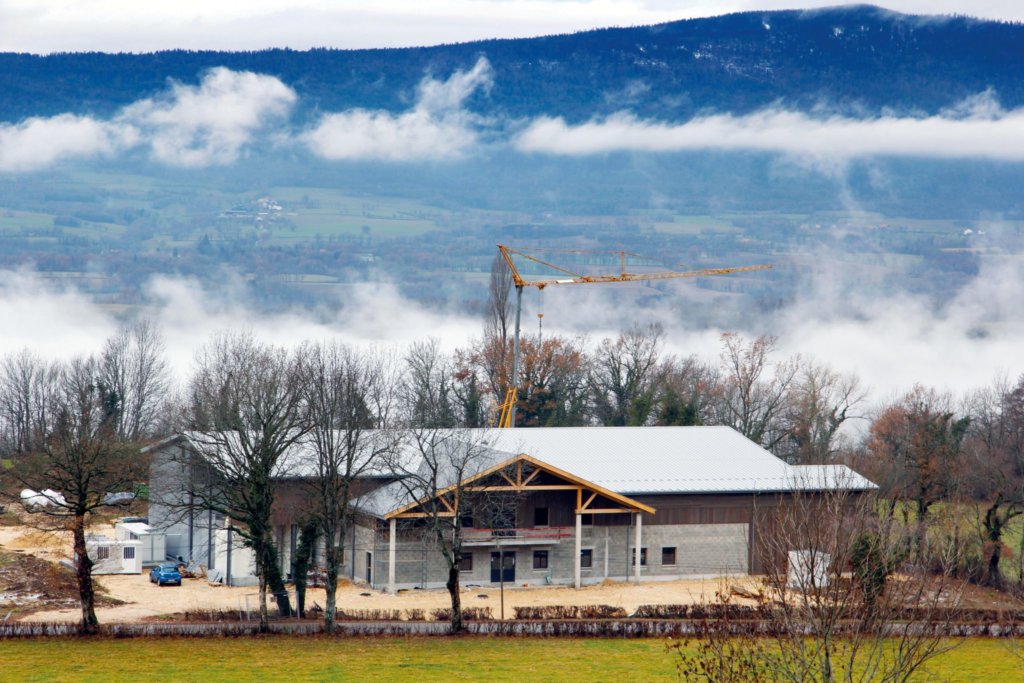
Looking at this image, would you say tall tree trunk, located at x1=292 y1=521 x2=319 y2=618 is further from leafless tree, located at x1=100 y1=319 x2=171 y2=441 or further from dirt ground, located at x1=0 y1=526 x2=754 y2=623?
leafless tree, located at x1=100 y1=319 x2=171 y2=441

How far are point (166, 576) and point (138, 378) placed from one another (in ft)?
188

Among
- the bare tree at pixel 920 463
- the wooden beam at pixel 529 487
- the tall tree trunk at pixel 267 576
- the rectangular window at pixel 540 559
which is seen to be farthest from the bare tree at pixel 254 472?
the bare tree at pixel 920 463

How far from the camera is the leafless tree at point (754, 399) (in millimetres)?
95062

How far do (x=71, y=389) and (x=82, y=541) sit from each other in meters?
60.2

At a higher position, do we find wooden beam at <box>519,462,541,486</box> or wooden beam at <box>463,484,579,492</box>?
wooden beam at <box>519,462,541,486</box>

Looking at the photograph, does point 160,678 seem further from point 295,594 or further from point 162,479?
point 162,479

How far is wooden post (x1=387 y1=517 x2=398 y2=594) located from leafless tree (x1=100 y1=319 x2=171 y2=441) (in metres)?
45.9

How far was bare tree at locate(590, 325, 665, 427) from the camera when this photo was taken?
88.2 meters

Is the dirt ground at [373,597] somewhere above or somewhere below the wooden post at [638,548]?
below

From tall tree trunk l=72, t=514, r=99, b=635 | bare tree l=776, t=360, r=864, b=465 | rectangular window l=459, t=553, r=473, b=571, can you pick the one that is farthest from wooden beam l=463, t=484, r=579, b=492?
bare tree l=776, t=360, r=864, b=465

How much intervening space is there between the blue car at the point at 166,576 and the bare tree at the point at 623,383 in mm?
34999

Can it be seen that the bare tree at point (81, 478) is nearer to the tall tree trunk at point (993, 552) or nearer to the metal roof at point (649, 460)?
the metal roof at point (649, 460)

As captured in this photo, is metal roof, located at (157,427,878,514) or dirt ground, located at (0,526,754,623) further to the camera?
metal roof, located at (157,427,878,514)

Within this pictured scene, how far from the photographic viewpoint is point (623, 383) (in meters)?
110
